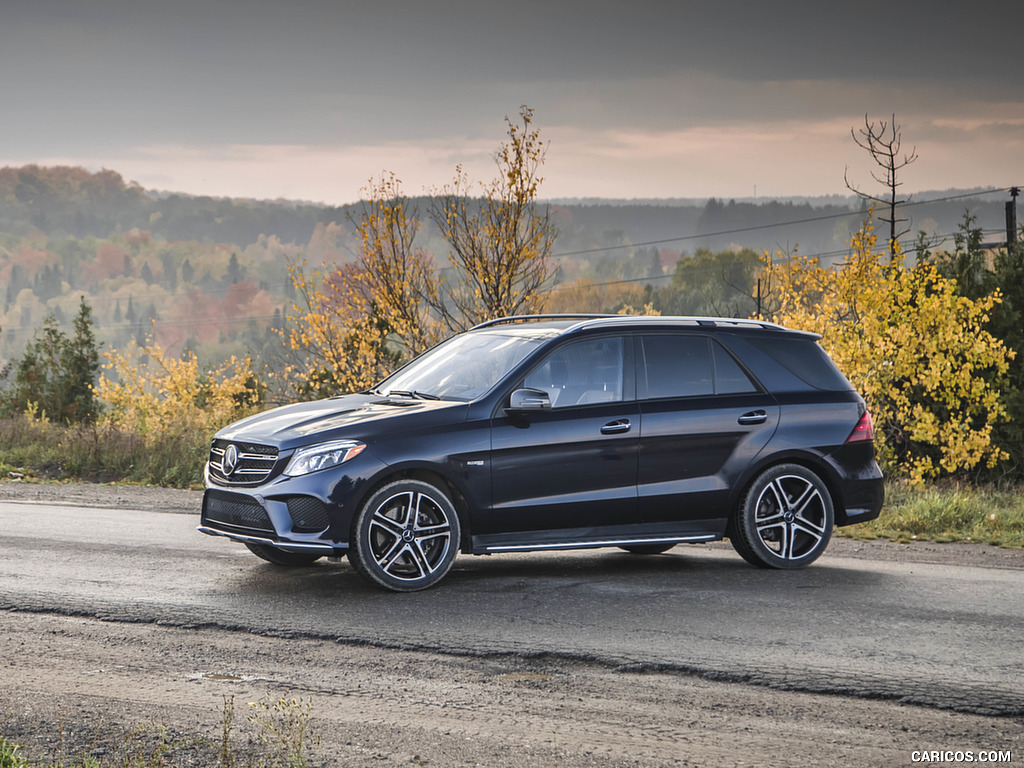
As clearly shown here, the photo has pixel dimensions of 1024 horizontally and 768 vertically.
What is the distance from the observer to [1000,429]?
18.7 metres

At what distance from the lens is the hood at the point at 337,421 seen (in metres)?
7.09

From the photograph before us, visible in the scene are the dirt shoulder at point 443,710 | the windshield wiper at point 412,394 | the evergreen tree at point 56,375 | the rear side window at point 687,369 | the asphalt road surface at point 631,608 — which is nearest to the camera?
the dirt shoulder at point 443,710

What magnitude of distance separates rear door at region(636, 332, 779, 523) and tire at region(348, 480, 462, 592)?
148 cm

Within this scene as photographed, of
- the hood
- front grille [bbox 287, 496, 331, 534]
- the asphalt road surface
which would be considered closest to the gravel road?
the asphalt road surface

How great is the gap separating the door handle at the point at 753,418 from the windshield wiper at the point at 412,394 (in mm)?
2276

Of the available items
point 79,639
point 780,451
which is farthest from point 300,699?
point 780,451

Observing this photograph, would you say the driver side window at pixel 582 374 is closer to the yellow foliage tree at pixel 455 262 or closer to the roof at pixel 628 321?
the roof at pixel 628 321

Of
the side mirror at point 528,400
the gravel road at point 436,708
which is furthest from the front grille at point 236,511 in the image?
the side mirror at point 528,400

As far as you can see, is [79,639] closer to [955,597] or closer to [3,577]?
[3,577]

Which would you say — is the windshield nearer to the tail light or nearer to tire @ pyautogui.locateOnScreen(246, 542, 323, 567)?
tire @ pyautogui.locateOnScreen(246, 542, 323, 567)

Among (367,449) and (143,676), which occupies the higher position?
(367,449)

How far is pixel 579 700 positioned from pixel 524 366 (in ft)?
10.0

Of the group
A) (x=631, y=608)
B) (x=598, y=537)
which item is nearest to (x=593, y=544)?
(x=598, y=537)

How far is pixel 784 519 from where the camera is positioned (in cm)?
829
